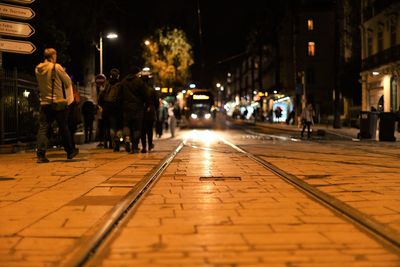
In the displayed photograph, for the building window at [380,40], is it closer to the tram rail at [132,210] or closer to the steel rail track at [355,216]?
the steel rail track at [355,216]

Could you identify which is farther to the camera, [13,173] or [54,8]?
[54,8]

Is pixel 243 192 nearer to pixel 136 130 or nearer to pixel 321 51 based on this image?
pixel 136 130

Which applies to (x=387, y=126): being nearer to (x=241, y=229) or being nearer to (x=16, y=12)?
(x=16, y=12)

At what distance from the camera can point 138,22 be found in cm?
4797

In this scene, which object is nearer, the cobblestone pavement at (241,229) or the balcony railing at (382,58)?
the cobblestone pavement at (241,229)

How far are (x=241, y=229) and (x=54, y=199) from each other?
116 inches

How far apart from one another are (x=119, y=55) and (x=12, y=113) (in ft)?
124

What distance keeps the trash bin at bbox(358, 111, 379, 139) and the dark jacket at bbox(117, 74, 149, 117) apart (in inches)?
503

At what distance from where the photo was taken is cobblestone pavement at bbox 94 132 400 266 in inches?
189

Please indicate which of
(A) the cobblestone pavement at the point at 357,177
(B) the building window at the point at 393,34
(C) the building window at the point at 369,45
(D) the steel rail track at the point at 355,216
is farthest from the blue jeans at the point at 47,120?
(C) the building window at the point at 369,45

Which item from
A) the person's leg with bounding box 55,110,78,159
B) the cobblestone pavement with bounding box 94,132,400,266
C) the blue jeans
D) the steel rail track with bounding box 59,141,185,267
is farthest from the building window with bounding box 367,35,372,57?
the steel rail track with bounding box 59,141,185,267

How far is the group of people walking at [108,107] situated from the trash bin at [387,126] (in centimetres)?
1087

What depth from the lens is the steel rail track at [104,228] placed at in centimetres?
472

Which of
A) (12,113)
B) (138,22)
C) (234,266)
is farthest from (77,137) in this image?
(138,22)
